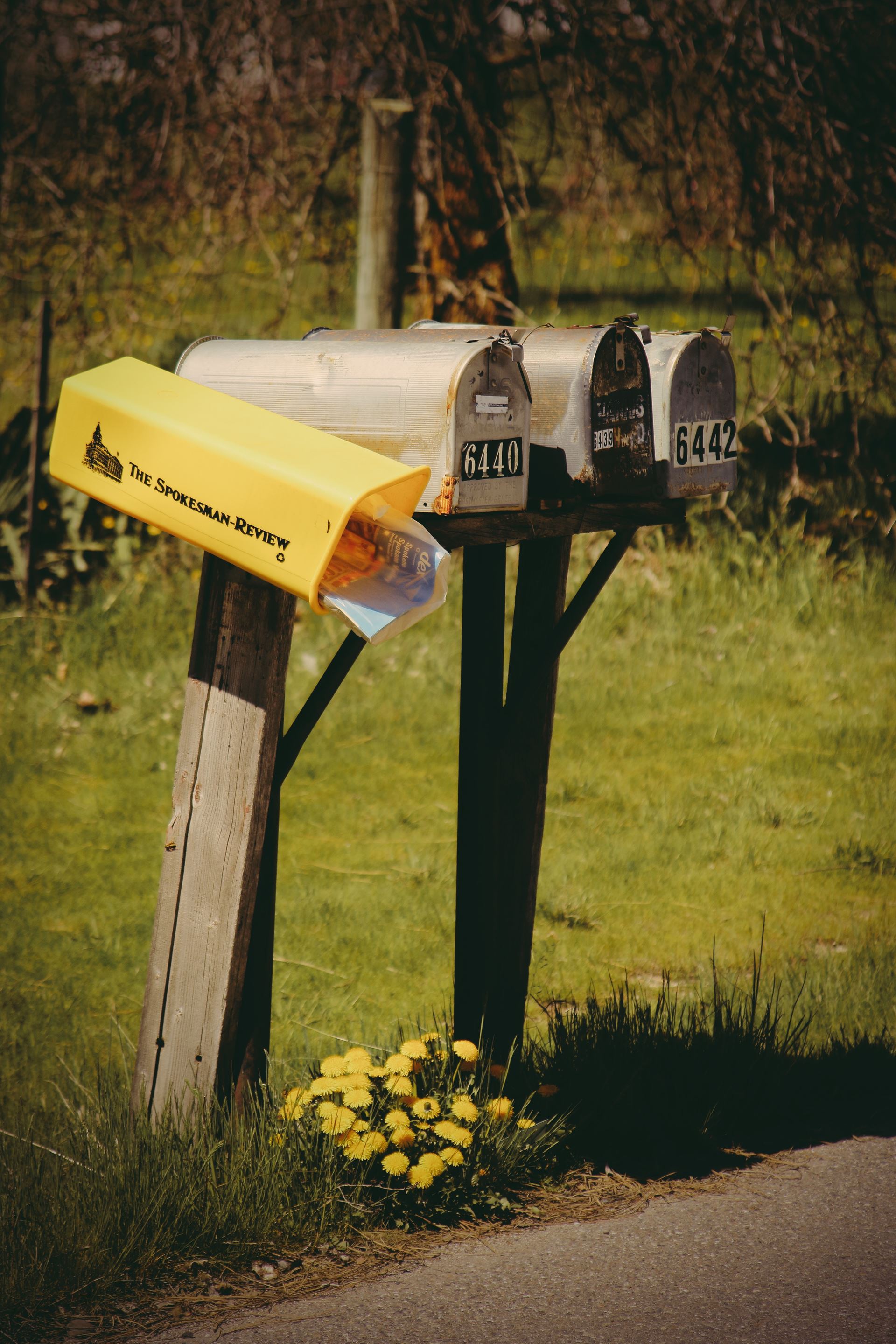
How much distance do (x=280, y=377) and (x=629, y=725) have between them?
12.6 feet

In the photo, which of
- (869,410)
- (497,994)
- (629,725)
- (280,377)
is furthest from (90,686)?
(869,410)

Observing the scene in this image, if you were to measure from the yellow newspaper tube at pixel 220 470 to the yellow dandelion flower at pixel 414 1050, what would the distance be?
116 cm

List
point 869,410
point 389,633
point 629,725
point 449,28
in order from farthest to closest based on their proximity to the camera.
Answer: point 869,410 → point 449,28 → point 629,725 → point 389,633

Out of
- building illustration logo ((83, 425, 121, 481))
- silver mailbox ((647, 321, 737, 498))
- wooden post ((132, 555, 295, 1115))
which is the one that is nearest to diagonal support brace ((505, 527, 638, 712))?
silver mailbox ((647, 321, 737, 498))

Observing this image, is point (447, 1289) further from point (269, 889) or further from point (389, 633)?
point (389, 633)

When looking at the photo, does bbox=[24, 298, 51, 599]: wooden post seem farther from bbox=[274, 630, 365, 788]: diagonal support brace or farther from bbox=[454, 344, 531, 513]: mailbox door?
bbox=[454, 344, 531, 513]: mailbox door

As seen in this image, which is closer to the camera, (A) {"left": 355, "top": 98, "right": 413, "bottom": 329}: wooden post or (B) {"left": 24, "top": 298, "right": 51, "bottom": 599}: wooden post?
(A) {"left": 355, "top": 98, "right": 413, "bottom": 329}: wooden post

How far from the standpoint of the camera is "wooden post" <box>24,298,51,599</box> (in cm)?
686

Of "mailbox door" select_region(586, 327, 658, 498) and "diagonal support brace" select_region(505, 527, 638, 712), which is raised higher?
"mailbox door" select_region(586, 327, 658, 498)

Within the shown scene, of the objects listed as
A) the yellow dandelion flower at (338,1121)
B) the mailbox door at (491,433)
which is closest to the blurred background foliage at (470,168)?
the mailbox door at (491,433)

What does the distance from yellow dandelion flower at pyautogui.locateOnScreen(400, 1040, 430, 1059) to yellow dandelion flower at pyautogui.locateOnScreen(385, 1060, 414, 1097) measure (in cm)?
8

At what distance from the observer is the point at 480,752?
3008 millimetres

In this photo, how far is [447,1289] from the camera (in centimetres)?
247

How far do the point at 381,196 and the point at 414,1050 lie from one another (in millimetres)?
4533
